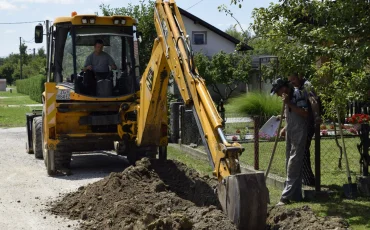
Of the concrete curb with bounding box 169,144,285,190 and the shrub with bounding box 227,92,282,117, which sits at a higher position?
the shrub with bounding box 227,92,282,117

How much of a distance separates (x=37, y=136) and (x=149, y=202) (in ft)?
23.5

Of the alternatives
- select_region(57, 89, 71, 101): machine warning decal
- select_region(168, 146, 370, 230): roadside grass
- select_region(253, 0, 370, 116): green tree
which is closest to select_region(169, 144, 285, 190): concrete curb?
select_region(168, 146, 370, 230): roadside grass

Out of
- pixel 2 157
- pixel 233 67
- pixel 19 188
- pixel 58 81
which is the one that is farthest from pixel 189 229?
pixel 233 67

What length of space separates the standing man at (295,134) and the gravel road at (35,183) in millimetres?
3094

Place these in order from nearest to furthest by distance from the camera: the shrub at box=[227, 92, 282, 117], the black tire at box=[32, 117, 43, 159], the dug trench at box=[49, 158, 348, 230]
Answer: the dug trench at box=[49, 158, 348, 230] < the black tire at box=[32, 117, 43, 159] < the shrub at box=[227, 92, 282, 117]

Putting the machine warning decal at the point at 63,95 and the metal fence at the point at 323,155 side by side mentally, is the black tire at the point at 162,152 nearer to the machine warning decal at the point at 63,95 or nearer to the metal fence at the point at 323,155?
the metal fence at the point at 323,155

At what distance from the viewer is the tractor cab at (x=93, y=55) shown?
42.8ft

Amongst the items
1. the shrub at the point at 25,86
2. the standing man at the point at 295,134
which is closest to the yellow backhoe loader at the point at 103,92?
the standing man at the point at 295,134

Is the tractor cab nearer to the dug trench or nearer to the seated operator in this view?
the seated operator

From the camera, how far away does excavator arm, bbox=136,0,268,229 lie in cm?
670

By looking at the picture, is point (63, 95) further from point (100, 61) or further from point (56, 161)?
point (56, 161)

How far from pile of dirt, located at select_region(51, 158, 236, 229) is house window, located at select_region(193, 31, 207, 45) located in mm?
36336

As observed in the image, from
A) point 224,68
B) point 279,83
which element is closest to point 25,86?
point 224,68

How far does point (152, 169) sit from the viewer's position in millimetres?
10711
